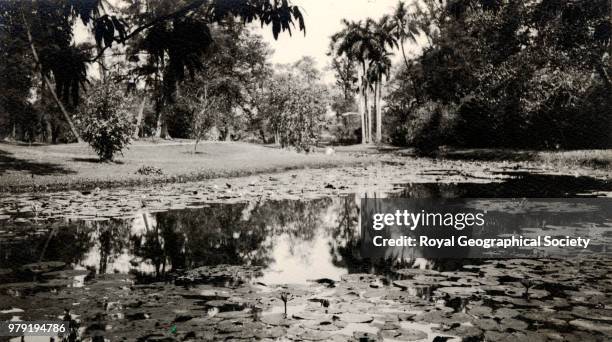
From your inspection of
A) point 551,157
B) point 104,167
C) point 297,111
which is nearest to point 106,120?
point 104,167

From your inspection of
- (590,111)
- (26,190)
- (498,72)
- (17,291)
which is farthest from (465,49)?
(17,291)

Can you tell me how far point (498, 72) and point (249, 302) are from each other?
19.8 m

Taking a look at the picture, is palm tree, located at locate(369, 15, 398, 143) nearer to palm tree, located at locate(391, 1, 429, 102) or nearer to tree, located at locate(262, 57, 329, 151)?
palm tree, located at locate(391, 1, 429, 102)

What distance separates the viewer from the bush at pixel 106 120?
49.9 feet

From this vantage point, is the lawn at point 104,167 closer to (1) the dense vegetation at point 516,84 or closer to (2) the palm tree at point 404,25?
(1) the dense vegetation at point 516,84

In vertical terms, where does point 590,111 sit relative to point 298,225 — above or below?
above

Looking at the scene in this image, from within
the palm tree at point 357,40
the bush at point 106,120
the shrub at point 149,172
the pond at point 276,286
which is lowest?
the pond at point 276,286

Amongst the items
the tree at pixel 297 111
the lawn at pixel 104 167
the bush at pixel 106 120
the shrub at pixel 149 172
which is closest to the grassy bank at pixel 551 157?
the lawn at pixel 104 167

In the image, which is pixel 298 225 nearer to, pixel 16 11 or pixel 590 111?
pixel 16 11

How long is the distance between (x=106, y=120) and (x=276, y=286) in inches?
519

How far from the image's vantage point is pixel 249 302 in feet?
11.5

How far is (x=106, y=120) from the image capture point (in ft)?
50.7

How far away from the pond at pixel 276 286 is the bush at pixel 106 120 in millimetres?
9084

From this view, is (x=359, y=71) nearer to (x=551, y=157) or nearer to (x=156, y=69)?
(x=551, y=157)
